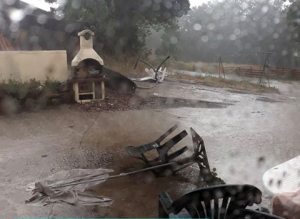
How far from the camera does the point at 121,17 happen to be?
755 inches

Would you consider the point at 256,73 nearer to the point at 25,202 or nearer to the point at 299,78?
the point at 299,78

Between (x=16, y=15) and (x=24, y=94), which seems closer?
(x=24, y=94)

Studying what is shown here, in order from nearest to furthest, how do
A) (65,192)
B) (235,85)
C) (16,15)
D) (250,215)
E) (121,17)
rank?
(250,215) → (65,192) → (16,15) → (235,85) → (121,17)

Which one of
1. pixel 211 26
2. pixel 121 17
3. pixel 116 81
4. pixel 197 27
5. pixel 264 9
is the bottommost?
pixel 116 81

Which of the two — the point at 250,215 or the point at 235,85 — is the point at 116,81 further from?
the point at 250,215

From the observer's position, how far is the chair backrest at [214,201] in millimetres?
2357

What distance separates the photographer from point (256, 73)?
2566 centimetres

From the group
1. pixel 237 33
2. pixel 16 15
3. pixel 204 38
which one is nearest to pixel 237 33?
pixel 237 33

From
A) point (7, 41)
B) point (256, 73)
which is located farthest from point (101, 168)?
point (256, 73)

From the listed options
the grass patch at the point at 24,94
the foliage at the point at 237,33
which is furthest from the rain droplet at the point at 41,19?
the foliage at the point at 237,33

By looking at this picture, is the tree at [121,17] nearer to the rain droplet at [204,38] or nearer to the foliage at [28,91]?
the foliage at [28,91]

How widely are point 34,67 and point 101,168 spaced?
5726 millimetres

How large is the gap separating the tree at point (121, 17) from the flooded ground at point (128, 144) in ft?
31.0

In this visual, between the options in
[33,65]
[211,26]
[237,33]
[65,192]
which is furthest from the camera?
[211,26]
